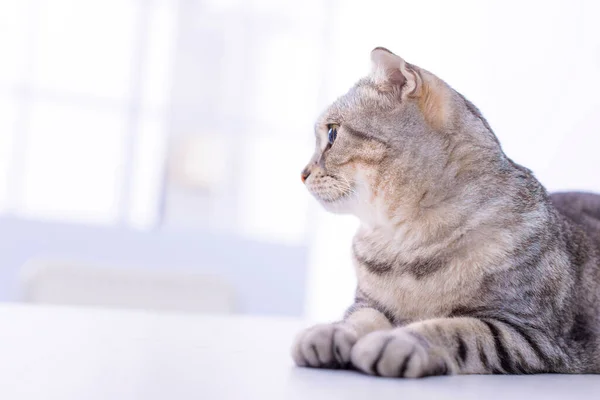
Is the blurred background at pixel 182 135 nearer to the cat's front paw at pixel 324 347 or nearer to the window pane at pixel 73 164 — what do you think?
the window pane at pixel 73 164

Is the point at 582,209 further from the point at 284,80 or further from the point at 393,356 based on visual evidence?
the point at 284,80

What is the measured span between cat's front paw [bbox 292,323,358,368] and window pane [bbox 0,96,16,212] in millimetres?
2965

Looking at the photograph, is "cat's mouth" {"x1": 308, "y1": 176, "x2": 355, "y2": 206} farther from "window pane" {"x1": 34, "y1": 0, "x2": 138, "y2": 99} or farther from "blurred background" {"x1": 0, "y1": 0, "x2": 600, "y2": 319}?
"window pane" {"x1": 34, "y1": 0, "x2": 138, "y2": 99}

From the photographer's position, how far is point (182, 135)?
378 cm

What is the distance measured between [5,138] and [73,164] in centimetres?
35

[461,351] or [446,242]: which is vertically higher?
[446,242]

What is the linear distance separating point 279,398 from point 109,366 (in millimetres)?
262

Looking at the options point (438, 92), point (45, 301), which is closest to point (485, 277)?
point (438, 92)

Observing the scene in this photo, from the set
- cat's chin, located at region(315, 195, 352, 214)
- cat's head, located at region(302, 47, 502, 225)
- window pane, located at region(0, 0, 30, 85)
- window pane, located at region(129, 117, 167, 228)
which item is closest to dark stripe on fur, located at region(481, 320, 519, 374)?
cat's head, located at region(302, 47, 502, 225)

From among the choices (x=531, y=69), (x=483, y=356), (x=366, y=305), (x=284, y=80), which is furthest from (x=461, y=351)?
(x=284, y=80)

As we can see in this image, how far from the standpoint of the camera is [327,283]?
11.5ft

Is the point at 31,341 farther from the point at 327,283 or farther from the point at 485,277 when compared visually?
the point at 327,283

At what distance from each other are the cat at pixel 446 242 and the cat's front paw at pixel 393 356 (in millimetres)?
22

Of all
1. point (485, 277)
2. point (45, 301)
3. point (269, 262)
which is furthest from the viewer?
point (269, 262)
